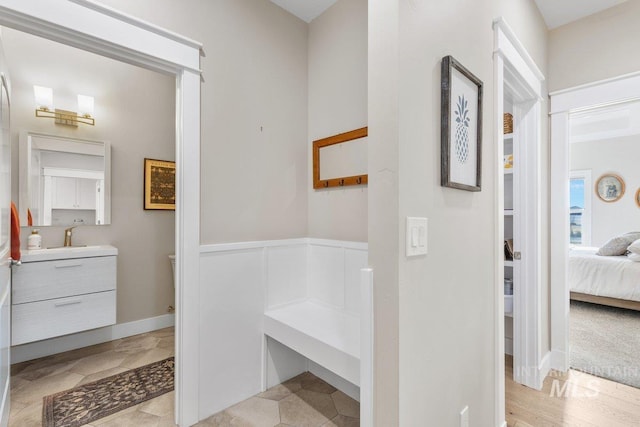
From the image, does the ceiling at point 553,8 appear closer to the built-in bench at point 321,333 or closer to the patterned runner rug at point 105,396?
the built-in bench at point 321,333

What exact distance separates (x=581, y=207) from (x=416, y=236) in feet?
23.1

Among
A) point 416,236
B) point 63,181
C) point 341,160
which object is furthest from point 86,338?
point 416,236

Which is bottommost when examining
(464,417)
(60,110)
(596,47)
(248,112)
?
(464,417)

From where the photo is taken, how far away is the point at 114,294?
8.60 ft

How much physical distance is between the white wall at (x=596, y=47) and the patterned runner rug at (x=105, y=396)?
3.72 metres

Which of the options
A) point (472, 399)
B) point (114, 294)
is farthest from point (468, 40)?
point (114, 294)

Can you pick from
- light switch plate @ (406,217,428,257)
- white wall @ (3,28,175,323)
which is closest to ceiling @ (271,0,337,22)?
white wall @ (3,28,175,323)

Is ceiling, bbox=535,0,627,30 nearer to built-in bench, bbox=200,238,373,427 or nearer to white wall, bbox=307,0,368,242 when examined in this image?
white wall, bbox=307,0,368,242

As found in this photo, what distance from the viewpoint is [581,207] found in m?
6.05

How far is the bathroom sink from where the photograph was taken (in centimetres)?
225

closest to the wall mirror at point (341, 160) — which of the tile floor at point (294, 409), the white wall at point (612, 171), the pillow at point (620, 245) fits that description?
the tile floor at point (294, 409)

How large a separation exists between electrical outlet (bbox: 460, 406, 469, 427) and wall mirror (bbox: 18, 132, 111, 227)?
3150 millimetres

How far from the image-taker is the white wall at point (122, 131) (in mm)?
2504

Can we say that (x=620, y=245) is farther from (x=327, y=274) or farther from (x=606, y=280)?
(x=327, y=274)
